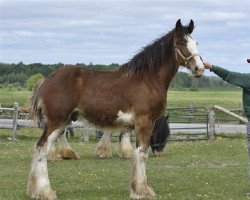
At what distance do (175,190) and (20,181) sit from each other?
328 cm

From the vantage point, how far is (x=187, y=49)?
8.72m

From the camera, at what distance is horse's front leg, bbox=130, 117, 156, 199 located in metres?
8.77

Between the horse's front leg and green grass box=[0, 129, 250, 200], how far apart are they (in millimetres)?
362

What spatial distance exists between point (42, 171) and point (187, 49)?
3.15m

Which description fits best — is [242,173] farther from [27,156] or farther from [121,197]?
[27,156]

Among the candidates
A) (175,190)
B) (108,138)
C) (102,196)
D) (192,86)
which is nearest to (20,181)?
(102,196)

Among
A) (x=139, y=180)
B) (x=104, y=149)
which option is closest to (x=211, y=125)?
(x=104, y=149)

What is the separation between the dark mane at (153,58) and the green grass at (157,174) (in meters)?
2.20

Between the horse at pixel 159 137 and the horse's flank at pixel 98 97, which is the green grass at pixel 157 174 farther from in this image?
the horse's flank at pixel 98 97

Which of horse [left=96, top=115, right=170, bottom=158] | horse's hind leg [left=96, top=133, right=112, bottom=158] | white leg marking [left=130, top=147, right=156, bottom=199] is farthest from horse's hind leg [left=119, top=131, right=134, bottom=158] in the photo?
white leg marking [left=130, top=147, right=156, bottom=199]

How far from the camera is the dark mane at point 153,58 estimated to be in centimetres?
912

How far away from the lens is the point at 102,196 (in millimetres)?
9109

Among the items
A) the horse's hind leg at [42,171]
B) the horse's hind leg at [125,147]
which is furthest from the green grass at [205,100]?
the horse's hind leg at [42,171]

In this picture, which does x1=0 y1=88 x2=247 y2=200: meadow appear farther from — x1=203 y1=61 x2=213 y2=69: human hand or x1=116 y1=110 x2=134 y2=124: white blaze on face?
x1=203 y1=61 x2=213 y2=69: human hand
